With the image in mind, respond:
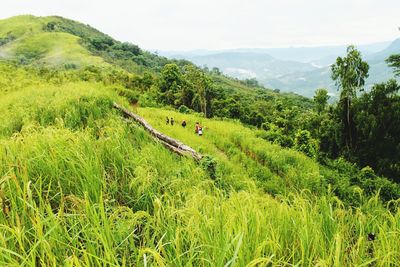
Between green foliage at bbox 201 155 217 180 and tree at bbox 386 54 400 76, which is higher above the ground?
tree at bbox 386 54 400 76

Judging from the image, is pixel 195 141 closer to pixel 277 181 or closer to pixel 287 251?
pixel 277 181

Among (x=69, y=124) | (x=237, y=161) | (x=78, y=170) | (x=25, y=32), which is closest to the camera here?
(x=78, y=170)

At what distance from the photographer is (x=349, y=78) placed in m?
22.7

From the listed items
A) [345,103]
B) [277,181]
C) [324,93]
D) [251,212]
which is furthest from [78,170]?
[324,93]

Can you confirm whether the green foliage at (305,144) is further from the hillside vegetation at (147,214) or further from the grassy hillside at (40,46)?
the grassy hillside at (40,46)

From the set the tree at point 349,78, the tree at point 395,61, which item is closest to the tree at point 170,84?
the tree at point 349,78

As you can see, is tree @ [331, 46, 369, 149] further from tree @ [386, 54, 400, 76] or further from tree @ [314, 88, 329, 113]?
tree @ [314, 88, 329, 113]

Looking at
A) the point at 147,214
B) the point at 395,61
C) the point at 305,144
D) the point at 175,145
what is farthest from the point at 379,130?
the point at 147,214

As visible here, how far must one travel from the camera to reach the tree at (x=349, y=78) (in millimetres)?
22234

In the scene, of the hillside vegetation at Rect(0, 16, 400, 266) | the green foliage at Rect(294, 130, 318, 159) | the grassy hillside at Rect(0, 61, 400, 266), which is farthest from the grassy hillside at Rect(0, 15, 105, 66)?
the grassy hillside at Rect(0, 61, 400, 266)

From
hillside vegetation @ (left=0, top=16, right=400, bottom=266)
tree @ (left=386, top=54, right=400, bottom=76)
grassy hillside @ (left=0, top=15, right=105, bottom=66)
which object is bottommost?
hillside vegetation @ (left=0, top=16, right=400, bottom=266)

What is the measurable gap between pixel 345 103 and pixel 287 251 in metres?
24.1

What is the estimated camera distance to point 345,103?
24047 millimetres

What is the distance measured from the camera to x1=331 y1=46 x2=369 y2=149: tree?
2223 centimetres
